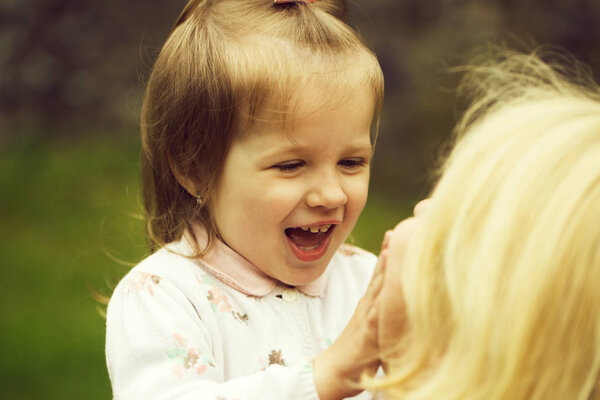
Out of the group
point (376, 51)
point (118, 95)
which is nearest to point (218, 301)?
point (376, 51)

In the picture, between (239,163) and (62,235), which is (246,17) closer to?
(239,163)

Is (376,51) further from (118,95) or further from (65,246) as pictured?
(65,246)

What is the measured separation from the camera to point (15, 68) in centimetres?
614

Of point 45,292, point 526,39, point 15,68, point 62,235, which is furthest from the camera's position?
point 15,68

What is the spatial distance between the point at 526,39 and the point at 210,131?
426 cm

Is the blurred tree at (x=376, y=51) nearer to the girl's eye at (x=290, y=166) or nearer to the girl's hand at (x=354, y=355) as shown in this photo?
the girl's eye at (x=290, y=166)

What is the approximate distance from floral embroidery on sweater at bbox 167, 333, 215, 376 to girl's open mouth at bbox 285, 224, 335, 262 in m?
0.41

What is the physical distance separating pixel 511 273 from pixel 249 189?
88cm

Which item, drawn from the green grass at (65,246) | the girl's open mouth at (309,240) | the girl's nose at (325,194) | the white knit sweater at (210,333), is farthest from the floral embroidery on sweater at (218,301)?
the green grass at (65,246)

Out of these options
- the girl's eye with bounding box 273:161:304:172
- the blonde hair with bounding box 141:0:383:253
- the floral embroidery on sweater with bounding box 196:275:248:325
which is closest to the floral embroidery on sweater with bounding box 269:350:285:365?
the floral embroidery on sweater with bounding box 196:275:248:325

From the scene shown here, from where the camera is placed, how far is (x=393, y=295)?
1.37 metres

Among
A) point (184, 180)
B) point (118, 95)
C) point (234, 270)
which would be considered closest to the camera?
point (234, 270)

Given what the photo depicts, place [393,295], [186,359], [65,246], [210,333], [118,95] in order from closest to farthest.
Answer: [393,295], [186,359], [210,333], [65,246], [118,95]

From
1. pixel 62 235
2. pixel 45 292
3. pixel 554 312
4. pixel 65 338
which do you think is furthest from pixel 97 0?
pixel 554 312
